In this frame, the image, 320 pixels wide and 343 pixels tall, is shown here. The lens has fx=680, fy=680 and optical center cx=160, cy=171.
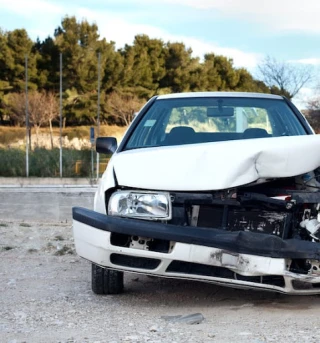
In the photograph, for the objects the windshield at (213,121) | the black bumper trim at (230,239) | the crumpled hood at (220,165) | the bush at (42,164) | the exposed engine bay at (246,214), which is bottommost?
the bush at (42,164)

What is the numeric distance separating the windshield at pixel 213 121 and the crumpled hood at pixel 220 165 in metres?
1.19

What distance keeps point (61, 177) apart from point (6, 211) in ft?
61.6

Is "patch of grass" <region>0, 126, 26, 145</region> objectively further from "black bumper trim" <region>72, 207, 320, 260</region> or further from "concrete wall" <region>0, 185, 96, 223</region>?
"black bumper trim" <region>72, 207, 320, 260</region>

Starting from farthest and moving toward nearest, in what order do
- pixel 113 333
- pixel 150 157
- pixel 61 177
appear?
pixel 61 177 < pixel 150 157 < pixel 113 333

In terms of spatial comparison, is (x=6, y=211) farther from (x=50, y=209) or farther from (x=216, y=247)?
(x=216, y=247)

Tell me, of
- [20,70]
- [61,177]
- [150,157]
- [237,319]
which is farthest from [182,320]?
[20,70]

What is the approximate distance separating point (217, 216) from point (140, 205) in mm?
496

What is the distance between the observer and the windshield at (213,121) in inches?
228

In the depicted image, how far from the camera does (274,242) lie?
13.3 ft

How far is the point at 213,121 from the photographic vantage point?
6621 mm

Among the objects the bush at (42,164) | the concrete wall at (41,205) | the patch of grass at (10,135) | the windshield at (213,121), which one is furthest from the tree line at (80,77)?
the windshield at (213,121)

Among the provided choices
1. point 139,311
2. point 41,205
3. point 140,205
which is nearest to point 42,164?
point 41,205

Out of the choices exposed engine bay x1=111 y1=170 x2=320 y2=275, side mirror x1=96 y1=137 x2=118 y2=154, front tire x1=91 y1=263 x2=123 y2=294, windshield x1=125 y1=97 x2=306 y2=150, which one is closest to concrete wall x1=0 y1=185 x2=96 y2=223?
windshield x1=125 y1=97 x2=306 y2=150

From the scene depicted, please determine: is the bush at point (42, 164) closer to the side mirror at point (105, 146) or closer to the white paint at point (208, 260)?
the side mirror at point (105, 146)
